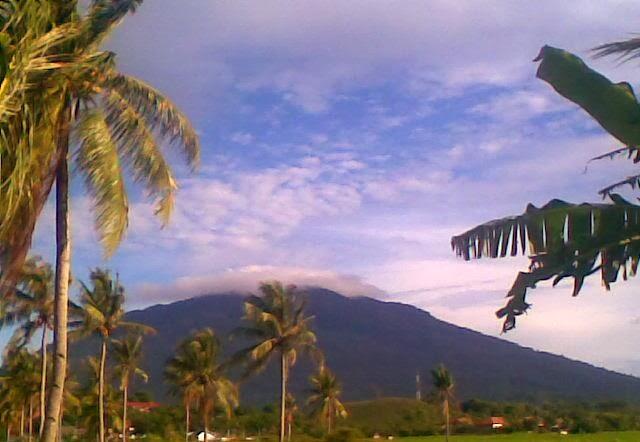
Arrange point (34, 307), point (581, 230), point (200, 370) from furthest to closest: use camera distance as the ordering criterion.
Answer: point (200, 370) < point (34, 307) < point (581, 230)

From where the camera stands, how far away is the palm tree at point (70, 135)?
976 cm

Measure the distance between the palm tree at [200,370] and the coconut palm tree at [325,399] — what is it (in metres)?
18.5

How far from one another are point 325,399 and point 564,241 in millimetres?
75344

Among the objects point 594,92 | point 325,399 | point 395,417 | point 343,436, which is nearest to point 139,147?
point 594,92

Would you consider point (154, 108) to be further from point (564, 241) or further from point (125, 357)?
point (125, 357)

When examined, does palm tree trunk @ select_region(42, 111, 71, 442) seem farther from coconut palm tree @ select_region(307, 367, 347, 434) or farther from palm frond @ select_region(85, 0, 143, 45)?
coconut palm tree @ select_region(307, 367, 347, 434)

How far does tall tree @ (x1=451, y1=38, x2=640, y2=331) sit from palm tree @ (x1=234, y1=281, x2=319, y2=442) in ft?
127

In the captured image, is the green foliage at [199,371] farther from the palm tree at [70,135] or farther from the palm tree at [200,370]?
the palm tree at [70,135]

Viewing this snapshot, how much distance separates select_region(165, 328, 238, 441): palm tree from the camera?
62656mm

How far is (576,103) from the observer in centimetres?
877

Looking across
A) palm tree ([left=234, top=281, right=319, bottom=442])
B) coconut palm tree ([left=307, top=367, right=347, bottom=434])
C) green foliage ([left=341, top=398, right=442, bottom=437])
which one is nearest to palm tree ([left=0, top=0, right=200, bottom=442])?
palm tree ([left=234, top=281, right=319, bottom=442])

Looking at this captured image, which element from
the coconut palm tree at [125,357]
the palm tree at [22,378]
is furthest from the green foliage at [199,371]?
the palm tree at [22,378]

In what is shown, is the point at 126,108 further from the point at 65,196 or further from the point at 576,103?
the point at 576,103

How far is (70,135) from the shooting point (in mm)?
12922
